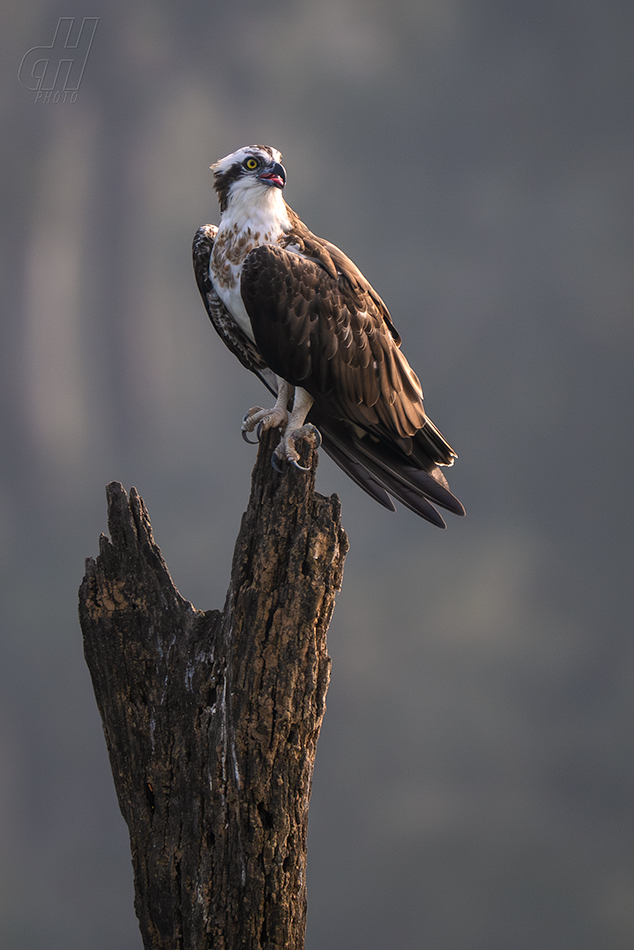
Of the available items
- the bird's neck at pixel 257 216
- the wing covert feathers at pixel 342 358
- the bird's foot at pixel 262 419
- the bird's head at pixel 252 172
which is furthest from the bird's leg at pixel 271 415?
the bird's head at pixel 252 172

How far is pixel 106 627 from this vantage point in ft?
11.1

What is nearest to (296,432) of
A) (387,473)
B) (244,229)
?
(387,473)

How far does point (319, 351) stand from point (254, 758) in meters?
1.85

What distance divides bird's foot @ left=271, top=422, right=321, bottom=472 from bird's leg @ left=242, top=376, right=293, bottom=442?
24 cm

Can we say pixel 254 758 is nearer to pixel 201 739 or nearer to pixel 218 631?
pixel 201 739

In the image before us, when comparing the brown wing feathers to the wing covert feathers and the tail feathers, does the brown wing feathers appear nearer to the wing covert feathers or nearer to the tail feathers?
the wing covert feathers

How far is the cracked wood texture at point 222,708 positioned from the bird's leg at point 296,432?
0.08 meters

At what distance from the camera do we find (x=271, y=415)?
3.89 m

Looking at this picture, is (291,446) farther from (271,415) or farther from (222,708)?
(222,708)

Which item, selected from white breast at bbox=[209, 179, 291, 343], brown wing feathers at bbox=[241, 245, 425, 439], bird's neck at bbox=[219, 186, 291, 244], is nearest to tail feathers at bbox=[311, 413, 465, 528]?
brown wing feathers at bbox=[241, 245, 425, 439]

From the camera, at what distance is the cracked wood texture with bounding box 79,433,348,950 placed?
3.17m

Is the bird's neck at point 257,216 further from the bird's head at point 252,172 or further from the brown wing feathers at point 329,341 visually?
the brown wing feathers at point 329,341

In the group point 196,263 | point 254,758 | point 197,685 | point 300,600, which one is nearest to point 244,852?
point 254,758

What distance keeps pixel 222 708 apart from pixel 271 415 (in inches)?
56.7
